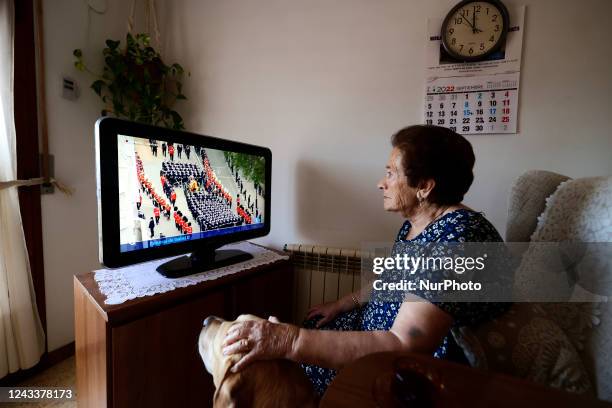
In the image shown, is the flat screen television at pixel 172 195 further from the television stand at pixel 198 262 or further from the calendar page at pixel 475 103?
the calendar page at pixel 475 103

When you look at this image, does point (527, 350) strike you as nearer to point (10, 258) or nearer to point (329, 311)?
point (329, 311)

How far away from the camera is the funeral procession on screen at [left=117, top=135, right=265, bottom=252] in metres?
0.82

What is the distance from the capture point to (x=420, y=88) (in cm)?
130

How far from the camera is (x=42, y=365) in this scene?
141cm

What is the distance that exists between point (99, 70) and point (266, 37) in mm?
974

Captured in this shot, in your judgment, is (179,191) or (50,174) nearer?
(179,191)

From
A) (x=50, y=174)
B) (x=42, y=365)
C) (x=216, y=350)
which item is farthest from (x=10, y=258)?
(x=216, y=350)

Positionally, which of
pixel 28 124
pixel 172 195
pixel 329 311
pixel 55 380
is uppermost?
pixel 28 124

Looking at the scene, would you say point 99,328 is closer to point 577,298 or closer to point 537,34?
point 577,298

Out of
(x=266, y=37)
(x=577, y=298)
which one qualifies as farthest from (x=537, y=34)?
(x=266, y=37)

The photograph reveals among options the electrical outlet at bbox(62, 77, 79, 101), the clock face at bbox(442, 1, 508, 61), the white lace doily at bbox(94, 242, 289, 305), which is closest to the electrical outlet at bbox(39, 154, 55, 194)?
the electrical outlet at bbox(62, 77, 79, 101)

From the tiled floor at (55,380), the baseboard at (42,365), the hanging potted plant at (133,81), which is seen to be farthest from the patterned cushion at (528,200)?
the baseboard at (42,365)

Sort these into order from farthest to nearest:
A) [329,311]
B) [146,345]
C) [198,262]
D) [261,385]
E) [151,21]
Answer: [151,21], [329,311], [198,262], [146,345], [261,385]

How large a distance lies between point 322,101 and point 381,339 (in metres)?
1.22
